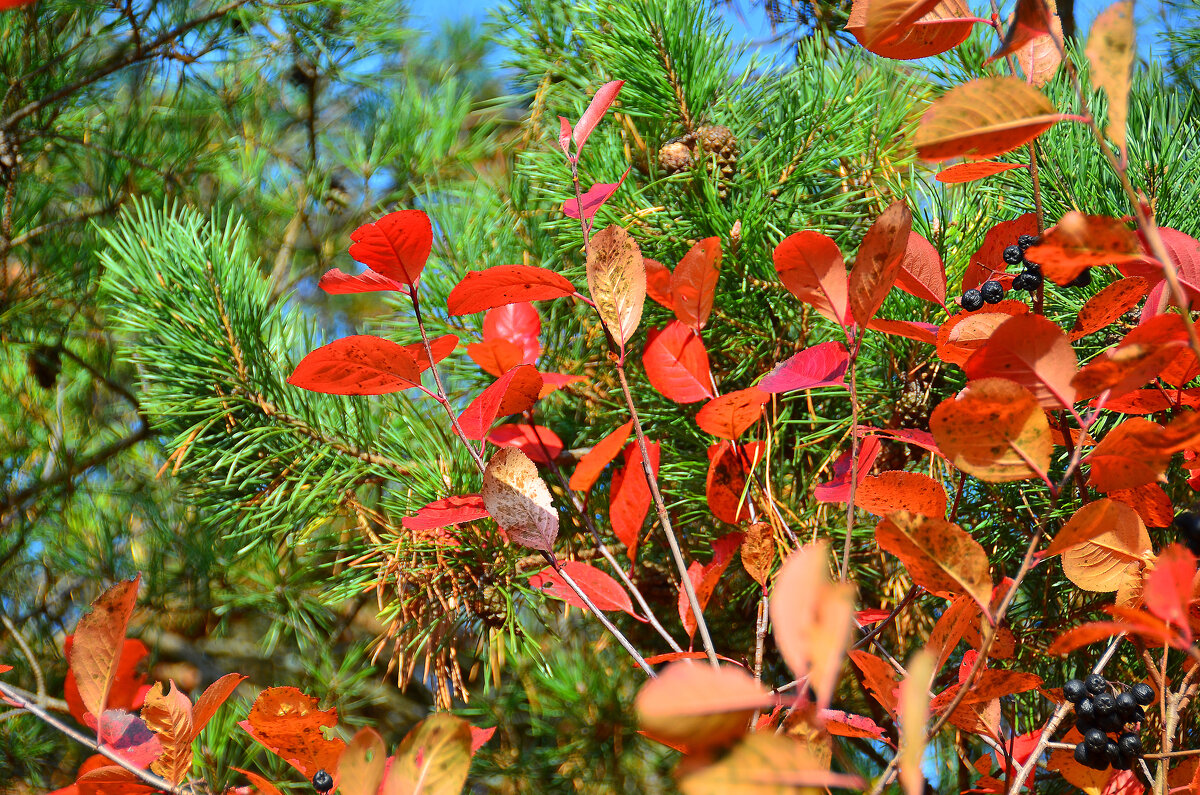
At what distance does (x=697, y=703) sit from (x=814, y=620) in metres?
0.03

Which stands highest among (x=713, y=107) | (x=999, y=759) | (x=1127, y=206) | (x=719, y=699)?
(x=713, y=107)

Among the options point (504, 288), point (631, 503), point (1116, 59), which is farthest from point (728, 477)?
point (1116, 59)

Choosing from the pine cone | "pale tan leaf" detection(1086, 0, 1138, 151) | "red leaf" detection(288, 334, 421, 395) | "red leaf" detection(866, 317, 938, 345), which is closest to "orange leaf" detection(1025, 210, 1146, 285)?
"pale tan leaf" detection(1086, 0, 1138, 151)

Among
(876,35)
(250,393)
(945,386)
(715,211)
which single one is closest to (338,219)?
(250,393)

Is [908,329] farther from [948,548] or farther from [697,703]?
[697,703]

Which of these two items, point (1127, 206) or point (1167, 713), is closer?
point (1167, 713)

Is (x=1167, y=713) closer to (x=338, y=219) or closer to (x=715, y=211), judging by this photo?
(x=715, y=211)

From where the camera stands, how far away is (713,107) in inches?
21.7

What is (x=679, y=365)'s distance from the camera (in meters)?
0.42

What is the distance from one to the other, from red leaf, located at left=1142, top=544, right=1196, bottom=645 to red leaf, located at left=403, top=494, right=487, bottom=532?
0.23 meters

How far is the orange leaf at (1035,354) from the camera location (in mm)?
250

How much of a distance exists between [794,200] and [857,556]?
22 cm

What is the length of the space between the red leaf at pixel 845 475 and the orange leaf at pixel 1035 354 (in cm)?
7

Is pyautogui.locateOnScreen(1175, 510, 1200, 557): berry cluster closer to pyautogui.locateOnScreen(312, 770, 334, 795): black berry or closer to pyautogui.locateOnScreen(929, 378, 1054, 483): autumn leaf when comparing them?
pyautogui.locateOnScreen(929, 378, 1054, 483): autumn leaf
